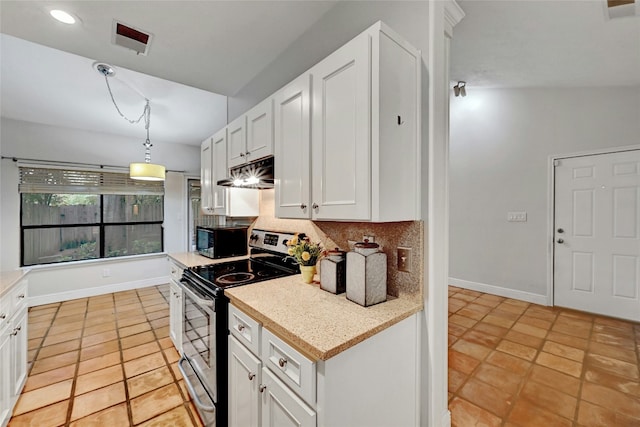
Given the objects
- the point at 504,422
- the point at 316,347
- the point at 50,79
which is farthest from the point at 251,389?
the point at 50,79

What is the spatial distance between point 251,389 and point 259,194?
1934 mm

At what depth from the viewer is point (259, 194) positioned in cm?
285

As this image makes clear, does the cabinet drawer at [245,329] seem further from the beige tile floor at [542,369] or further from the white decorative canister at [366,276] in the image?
the beige tile floor at [542,369]

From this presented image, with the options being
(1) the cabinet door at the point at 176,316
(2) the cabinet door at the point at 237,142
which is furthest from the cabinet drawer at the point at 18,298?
(2) the cabinet door at the point at 237,142

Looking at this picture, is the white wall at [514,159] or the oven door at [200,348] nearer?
the oven door at [200,348]

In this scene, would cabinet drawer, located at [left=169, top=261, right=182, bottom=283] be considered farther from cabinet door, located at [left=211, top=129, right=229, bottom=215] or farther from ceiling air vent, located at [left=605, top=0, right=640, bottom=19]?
ceiling air vent, located at [left=605, top=0, right=640, bottom=19]

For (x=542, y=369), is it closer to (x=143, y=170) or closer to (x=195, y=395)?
(x=195, y=395)

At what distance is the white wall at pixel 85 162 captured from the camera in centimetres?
352

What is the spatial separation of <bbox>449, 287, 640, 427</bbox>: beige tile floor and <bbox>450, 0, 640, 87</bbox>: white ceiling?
274 cm

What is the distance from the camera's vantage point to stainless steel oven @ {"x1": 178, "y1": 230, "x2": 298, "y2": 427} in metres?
1.51

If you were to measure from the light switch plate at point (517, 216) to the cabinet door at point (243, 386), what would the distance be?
4.04 metres

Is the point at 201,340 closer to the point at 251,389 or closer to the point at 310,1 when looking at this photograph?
the point at 251,389

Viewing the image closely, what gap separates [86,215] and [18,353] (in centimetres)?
295

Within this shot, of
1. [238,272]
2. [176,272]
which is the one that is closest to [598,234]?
[238,272]
